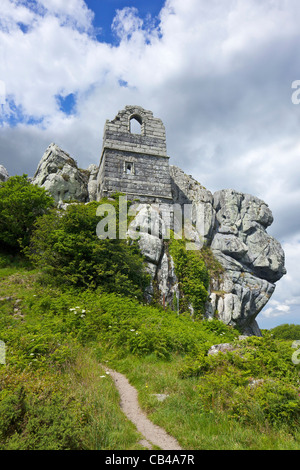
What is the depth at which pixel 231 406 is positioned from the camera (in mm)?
5367

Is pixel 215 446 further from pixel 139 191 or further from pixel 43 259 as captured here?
pixel 139 191

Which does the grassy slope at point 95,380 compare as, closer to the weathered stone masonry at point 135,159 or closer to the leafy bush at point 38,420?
the leafy bush at point 38,420

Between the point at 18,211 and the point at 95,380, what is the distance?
13.3m

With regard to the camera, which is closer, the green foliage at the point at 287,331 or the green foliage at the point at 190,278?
the green foliage at the point at 190,278

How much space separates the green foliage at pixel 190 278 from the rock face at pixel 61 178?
387 inches

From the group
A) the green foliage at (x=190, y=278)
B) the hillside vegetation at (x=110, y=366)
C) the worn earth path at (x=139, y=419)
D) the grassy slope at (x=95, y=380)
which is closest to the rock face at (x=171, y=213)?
the green foliage at (x=190, y=278)

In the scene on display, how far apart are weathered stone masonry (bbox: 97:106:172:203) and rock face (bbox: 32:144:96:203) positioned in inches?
106

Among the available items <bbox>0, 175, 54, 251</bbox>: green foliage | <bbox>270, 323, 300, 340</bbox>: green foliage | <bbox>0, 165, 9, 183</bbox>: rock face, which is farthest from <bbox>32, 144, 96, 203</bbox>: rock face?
<bbox>270, 323, 300, 340</bbox>: green foliage

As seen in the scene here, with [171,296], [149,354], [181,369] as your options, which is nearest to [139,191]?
[171,296]

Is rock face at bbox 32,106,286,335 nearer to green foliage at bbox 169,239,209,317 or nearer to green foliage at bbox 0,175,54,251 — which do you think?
green foliage at bbox 169,239,209,317

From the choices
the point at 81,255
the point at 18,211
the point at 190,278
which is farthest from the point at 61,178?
the point at 190,278

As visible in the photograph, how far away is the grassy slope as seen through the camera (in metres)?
4.22

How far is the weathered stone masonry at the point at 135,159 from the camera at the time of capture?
20.3m

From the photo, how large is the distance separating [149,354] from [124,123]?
1848cm
